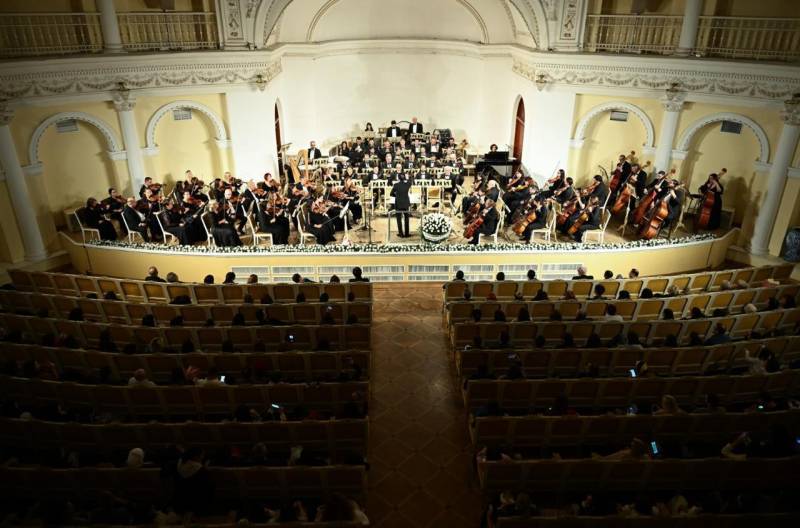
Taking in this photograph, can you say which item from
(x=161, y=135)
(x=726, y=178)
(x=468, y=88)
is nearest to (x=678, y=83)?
(x=726, y=178)

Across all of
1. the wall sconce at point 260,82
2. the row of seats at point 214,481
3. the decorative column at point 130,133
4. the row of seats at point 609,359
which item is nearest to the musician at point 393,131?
the wall sconce at point 260,82

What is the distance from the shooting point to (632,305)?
10398 millimetres

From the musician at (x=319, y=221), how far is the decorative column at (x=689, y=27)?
32.7 feet

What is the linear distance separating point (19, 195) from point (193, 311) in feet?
21.9

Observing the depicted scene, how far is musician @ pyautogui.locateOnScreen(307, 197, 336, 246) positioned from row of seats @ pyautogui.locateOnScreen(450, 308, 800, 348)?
18.5 ft

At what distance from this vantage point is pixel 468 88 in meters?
22.1

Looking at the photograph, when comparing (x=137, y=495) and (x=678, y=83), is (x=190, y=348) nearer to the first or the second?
(x=137, y=495)

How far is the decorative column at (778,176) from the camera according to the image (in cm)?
1331

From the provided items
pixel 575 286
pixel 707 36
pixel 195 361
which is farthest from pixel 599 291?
pixel 707 36

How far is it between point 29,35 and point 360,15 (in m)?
11.0

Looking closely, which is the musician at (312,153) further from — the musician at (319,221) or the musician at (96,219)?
the musician at (96,219)

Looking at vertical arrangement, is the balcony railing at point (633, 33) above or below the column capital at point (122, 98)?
above

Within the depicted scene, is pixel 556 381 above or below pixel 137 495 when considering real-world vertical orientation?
above

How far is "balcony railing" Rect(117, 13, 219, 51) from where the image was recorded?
15320 mm
